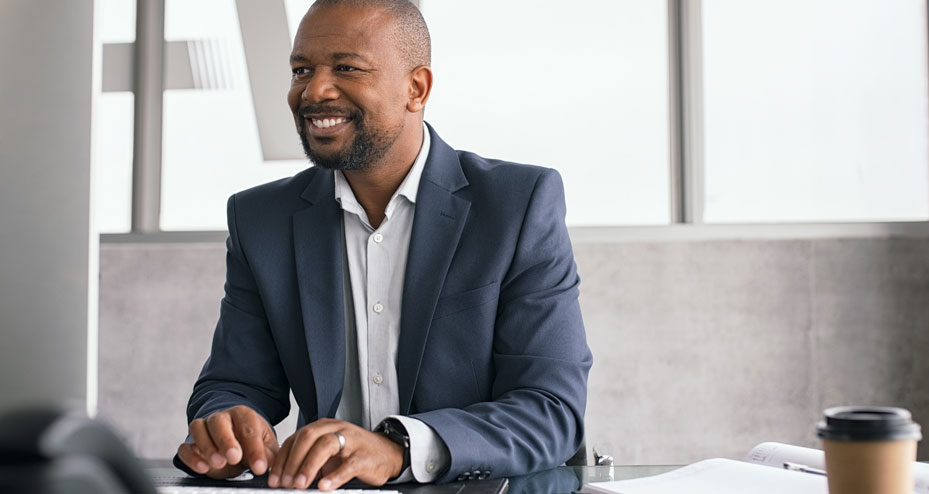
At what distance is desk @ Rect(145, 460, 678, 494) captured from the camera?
43.3 inches

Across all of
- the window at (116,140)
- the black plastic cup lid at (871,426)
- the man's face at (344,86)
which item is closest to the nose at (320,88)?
the man's face at (344,86)

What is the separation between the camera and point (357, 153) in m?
1.66

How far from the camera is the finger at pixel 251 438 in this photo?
114 centimetres

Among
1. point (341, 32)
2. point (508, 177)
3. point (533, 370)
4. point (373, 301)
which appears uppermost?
point (341, 32)

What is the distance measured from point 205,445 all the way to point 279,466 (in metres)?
0.15

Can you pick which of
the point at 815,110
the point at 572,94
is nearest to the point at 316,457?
the point at 572,94

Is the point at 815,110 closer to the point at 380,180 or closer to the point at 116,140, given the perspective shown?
the point at 380,180

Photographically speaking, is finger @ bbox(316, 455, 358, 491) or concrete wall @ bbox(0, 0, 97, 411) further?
finger @ bbox(316, 455, 358, 491)

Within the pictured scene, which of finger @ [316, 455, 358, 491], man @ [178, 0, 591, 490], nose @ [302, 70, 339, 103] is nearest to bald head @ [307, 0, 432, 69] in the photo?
man @ [178, 0, 591, 490]

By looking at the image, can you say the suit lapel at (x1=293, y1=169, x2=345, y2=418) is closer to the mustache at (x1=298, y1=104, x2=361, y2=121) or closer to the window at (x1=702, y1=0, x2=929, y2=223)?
the mustache at (x1=298, y1=104, x2=361, y2=121)

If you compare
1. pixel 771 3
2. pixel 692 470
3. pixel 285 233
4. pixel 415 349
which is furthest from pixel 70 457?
pixel 771 3

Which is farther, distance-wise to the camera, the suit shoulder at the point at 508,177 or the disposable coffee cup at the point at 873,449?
the suit shoulder at the point at 508,177

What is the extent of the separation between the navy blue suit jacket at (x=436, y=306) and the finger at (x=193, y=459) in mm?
239

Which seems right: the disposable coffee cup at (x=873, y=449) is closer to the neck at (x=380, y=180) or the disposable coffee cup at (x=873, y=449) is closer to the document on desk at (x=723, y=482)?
the document on desk at (x=723, y=482)
